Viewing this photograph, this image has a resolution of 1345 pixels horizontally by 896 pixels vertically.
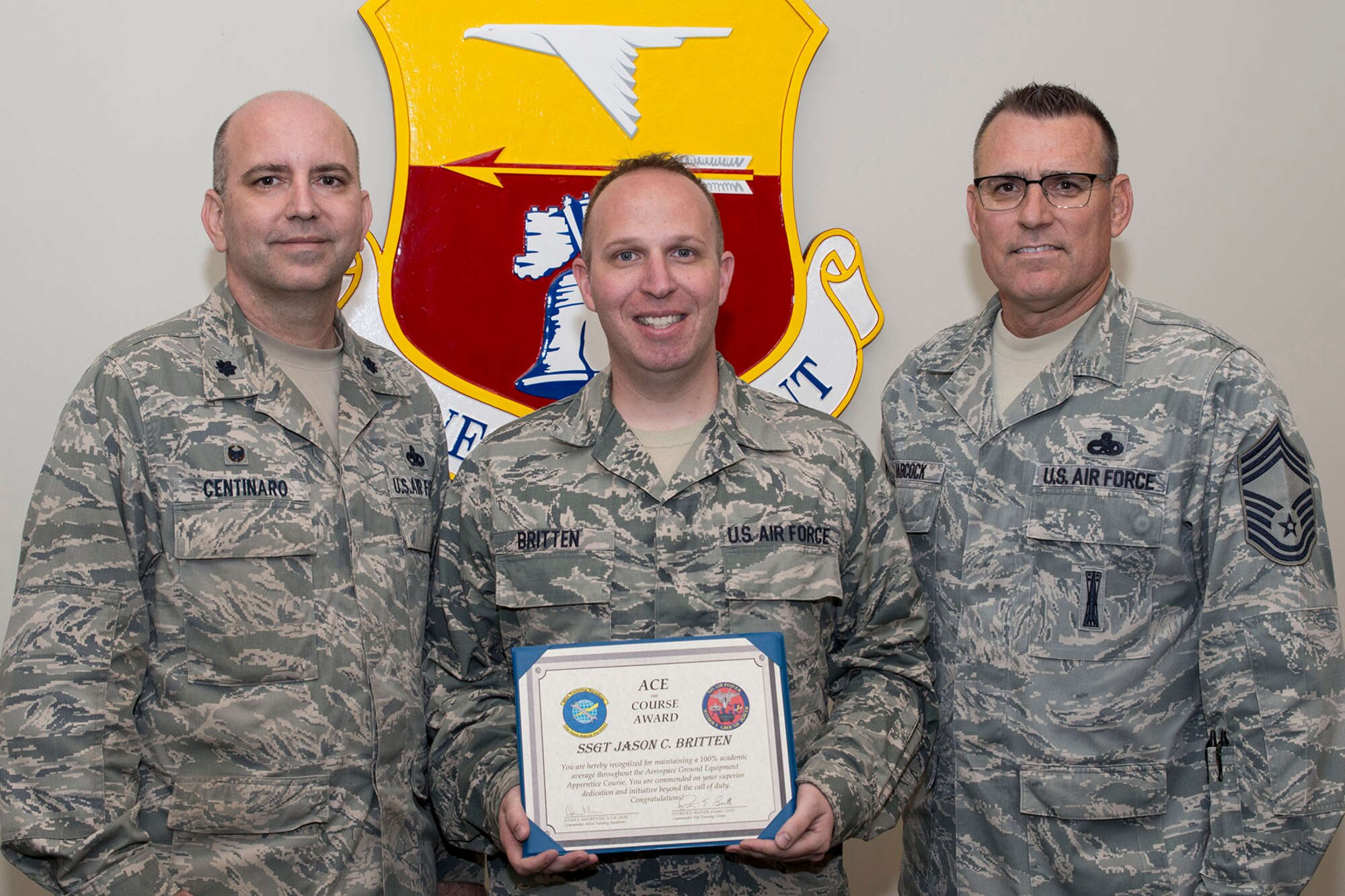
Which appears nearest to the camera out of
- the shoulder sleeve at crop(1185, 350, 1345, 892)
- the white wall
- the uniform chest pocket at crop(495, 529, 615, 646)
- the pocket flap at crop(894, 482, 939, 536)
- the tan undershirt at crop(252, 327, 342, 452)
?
the shoulder sleeve at crop(1185, 350, 1345, 892)

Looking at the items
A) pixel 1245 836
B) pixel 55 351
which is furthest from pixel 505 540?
pixel 55 351

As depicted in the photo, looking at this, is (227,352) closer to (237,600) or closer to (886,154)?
(237,600)

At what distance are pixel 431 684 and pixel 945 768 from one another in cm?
95

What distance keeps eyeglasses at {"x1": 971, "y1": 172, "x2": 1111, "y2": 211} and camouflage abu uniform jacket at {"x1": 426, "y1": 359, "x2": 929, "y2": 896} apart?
53 centimetres

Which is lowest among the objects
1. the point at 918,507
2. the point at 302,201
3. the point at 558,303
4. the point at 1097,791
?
the point at 1097,791

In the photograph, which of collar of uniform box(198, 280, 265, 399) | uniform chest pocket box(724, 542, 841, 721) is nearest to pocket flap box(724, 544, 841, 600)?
uniform chest pocket box(724, 542, 841, 721)

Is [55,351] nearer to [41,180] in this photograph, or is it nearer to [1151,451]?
[41,180]

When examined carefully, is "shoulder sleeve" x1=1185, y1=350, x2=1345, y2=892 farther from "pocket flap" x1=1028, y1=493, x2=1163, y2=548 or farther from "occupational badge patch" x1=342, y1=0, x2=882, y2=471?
"occupational badge patch" x1=342, y1=0, x2=882, y2=471

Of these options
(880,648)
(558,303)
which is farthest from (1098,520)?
(558,303)

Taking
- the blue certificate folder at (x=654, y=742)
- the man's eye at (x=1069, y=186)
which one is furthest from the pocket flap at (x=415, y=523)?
the man's eye at (x=1069, y=186)

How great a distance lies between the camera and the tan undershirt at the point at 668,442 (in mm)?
1796

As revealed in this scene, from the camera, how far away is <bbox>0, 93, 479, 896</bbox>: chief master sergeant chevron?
5.02 feet

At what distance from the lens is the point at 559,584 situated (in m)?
1.73

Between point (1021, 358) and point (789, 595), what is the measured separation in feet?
2.30
